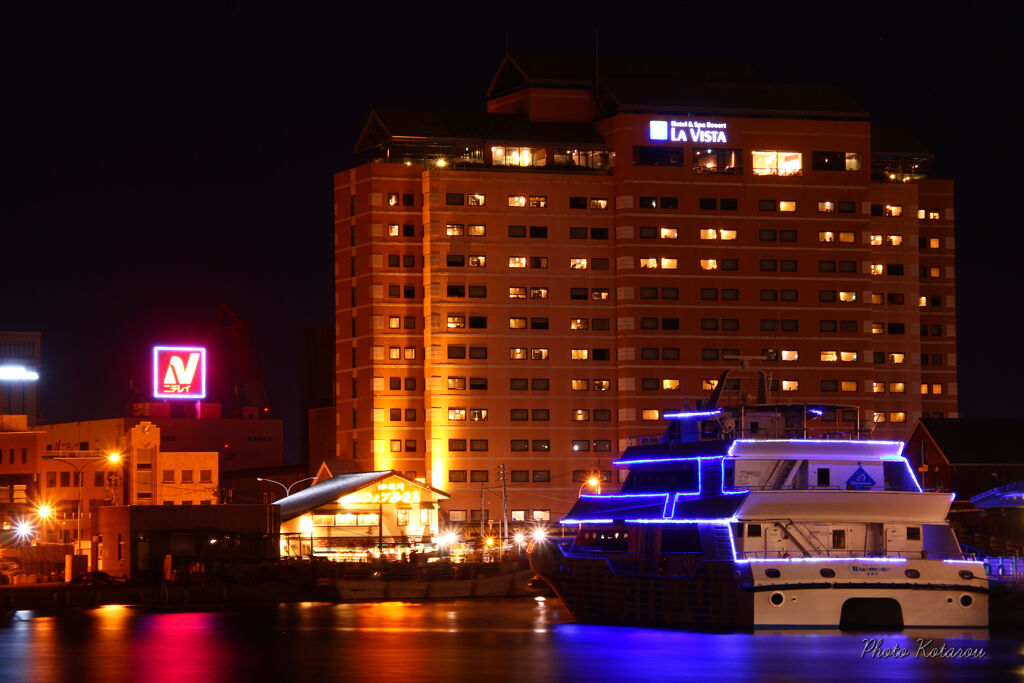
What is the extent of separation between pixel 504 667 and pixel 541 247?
282ft

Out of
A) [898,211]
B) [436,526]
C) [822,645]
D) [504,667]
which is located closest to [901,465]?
[822,645]

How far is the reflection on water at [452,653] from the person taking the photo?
5475 cm

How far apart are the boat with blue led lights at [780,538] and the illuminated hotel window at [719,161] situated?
7182 cm

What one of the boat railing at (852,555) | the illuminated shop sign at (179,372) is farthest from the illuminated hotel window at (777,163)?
the boat railing at (852,555)

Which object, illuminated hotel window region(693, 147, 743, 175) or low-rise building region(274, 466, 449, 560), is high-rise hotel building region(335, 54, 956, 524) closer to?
illuminated hotel window region(693, 147, 743, 175)

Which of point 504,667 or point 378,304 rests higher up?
point 378,304

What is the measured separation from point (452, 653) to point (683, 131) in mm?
85738

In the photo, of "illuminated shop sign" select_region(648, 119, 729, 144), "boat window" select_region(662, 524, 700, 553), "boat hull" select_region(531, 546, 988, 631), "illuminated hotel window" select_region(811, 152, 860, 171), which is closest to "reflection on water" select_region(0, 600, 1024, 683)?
"boat hull" select_region(531, 546, 988, 631)

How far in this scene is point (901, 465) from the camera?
228 feet

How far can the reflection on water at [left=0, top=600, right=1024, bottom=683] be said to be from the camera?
180 feet

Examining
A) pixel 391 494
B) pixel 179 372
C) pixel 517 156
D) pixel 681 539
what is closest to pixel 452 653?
pixel 681 539

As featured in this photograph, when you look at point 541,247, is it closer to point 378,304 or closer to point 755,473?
point 378,304

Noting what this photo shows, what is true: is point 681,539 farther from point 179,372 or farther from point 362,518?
point 179,372

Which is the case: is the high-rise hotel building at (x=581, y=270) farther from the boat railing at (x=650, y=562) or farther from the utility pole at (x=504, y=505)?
the boat railing at (x=650, y=562)
